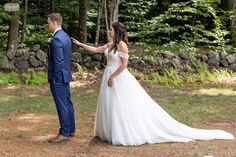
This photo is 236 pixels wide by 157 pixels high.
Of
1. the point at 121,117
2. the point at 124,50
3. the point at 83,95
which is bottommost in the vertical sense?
the point at 83,95

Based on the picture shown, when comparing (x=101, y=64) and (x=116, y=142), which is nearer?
(x=116, y=142)

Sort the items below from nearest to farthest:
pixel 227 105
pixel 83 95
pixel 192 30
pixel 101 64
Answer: pixel 227 105, pixel 83 95, pixel 101 64, pixel 192 30

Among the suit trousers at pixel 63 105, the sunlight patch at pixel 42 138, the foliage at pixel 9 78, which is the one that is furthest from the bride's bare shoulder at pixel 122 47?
the foliage at pixel 9 78

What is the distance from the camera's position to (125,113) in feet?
22.2

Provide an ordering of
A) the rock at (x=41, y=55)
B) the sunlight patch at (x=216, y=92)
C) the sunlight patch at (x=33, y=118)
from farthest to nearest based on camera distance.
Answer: the rock at (x=41, y=55), the sunlight patch at (x=216, y=92), the sunlight patch at (x=33, y=118)

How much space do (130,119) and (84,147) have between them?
787mm

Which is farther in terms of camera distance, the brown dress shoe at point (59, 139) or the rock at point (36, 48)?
the rock at point (36, 48)

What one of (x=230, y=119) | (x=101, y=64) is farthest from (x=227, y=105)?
(x=101, y=64)

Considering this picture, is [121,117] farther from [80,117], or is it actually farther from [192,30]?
[192,30]

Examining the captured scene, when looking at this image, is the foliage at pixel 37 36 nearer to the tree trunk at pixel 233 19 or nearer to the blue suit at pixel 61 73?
the tree trunk at pixel 233 19

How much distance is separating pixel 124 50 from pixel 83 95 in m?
4.27

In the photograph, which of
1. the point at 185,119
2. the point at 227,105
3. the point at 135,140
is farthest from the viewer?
the point at 227,105

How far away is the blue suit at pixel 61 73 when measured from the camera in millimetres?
6594

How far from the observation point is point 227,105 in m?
9.84
